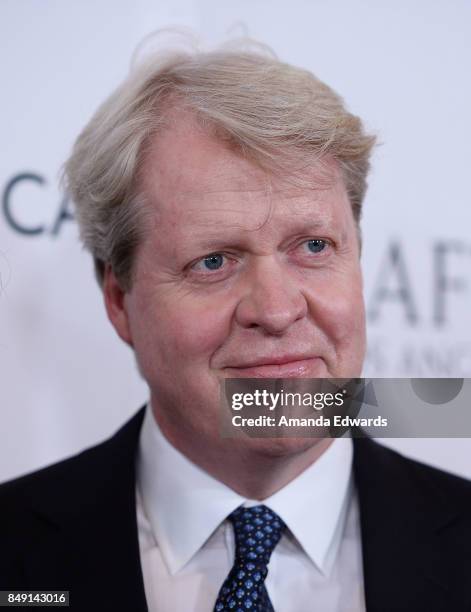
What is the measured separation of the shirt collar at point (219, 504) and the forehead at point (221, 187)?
1.29 feet

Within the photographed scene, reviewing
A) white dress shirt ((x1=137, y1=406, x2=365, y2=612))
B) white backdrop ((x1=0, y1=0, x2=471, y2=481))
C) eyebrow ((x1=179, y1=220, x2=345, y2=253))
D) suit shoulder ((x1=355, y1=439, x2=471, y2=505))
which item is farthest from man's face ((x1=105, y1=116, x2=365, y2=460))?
white backdrop ((x1=0, y1=0, x2=471, y2=481))

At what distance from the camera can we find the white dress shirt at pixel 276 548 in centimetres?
122

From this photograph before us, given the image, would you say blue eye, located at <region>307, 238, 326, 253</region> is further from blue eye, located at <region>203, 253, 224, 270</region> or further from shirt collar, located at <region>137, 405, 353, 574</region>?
shirt collar, located at <region>137, 405, 353, 574</region>

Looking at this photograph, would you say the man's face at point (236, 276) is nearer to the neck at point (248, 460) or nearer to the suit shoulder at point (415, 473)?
the neck at point (248, 460)

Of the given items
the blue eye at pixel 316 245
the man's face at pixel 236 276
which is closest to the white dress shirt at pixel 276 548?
the man's face at pixel 236 276

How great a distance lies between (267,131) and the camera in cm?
122

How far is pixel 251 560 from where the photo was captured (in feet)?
3.88

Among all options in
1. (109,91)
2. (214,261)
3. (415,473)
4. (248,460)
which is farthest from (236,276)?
(109,91)

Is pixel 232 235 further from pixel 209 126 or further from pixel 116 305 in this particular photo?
pixel 116 305

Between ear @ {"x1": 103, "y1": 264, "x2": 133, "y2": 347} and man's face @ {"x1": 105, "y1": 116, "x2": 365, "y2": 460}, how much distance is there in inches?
5.1

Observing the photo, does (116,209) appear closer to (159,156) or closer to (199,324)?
(159,156)

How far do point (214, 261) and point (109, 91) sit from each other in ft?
1.95

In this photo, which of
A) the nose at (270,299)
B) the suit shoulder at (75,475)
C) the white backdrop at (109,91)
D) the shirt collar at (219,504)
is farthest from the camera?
the white backdrop at (109,91)

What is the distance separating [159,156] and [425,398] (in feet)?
1.91
